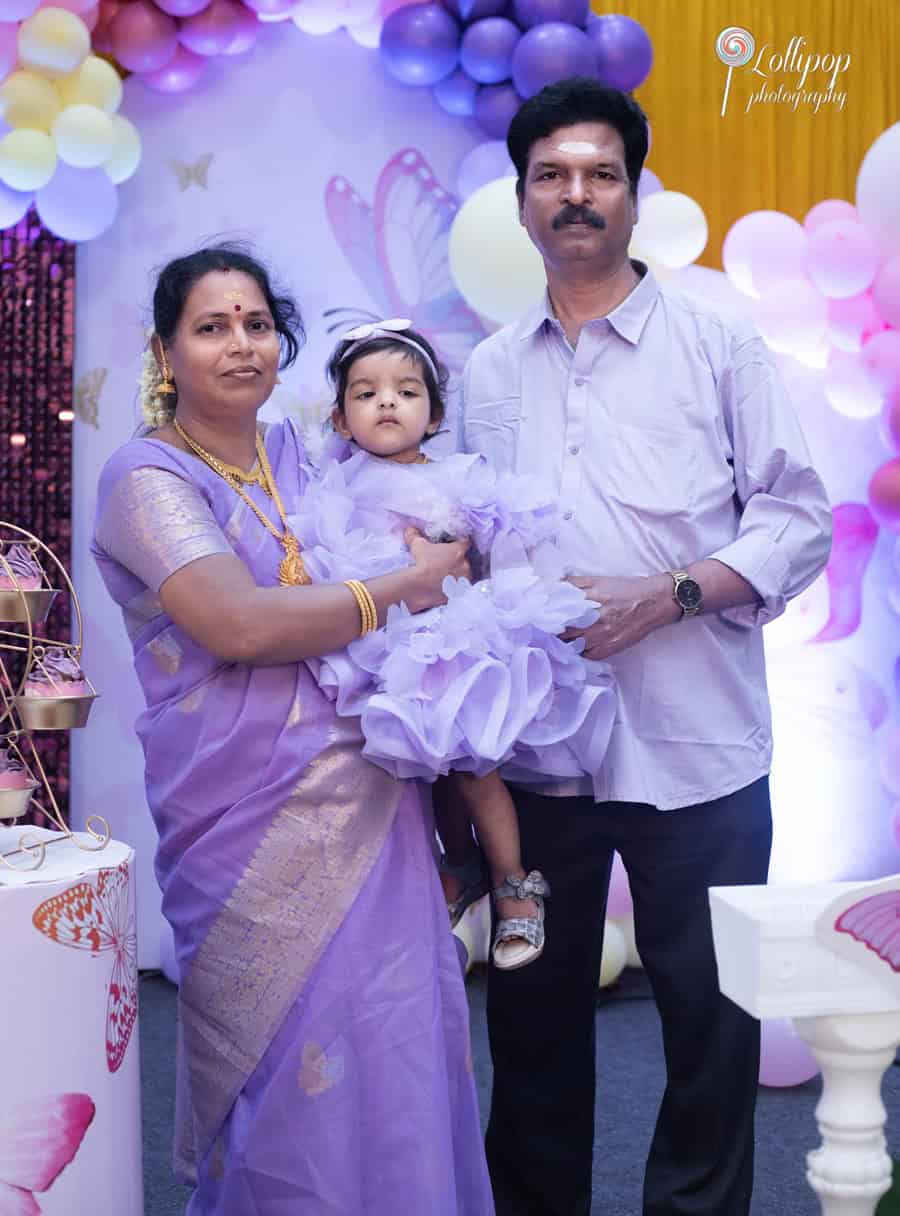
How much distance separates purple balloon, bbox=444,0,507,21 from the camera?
355cm

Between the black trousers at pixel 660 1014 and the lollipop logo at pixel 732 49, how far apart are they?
2.55m

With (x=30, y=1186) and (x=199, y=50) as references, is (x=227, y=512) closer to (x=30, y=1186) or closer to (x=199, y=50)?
(x=30, y=1186)

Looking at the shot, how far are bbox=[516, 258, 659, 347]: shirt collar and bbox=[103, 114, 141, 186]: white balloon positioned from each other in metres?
1.72

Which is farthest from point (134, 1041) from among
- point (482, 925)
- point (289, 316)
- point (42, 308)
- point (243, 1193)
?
point (42, 308)

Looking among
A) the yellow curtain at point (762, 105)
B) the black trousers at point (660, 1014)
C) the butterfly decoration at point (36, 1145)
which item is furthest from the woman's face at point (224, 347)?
the yellow curtain at point (762, 105)

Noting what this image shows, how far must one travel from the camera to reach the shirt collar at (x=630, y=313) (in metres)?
2.15

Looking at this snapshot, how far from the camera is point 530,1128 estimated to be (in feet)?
7.15

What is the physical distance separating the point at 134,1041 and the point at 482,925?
1939 mm

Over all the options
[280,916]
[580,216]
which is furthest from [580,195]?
[280,916]

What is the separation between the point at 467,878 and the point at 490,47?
93.4 inches

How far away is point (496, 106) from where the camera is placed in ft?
12.0

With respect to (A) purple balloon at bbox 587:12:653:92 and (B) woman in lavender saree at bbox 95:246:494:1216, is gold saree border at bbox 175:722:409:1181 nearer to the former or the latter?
(B) woman in lavender saree at bbox 95:246:494:1216

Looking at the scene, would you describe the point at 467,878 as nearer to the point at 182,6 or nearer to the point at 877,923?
the point at 877,923

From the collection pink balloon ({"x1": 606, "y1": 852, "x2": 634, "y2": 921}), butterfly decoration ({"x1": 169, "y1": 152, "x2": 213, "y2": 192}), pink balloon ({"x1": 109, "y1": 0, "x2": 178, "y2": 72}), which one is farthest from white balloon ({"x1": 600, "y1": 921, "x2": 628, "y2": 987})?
pink balloon ({"x1": 109, "y1": 0, "x2": 178, "y2": 72})
